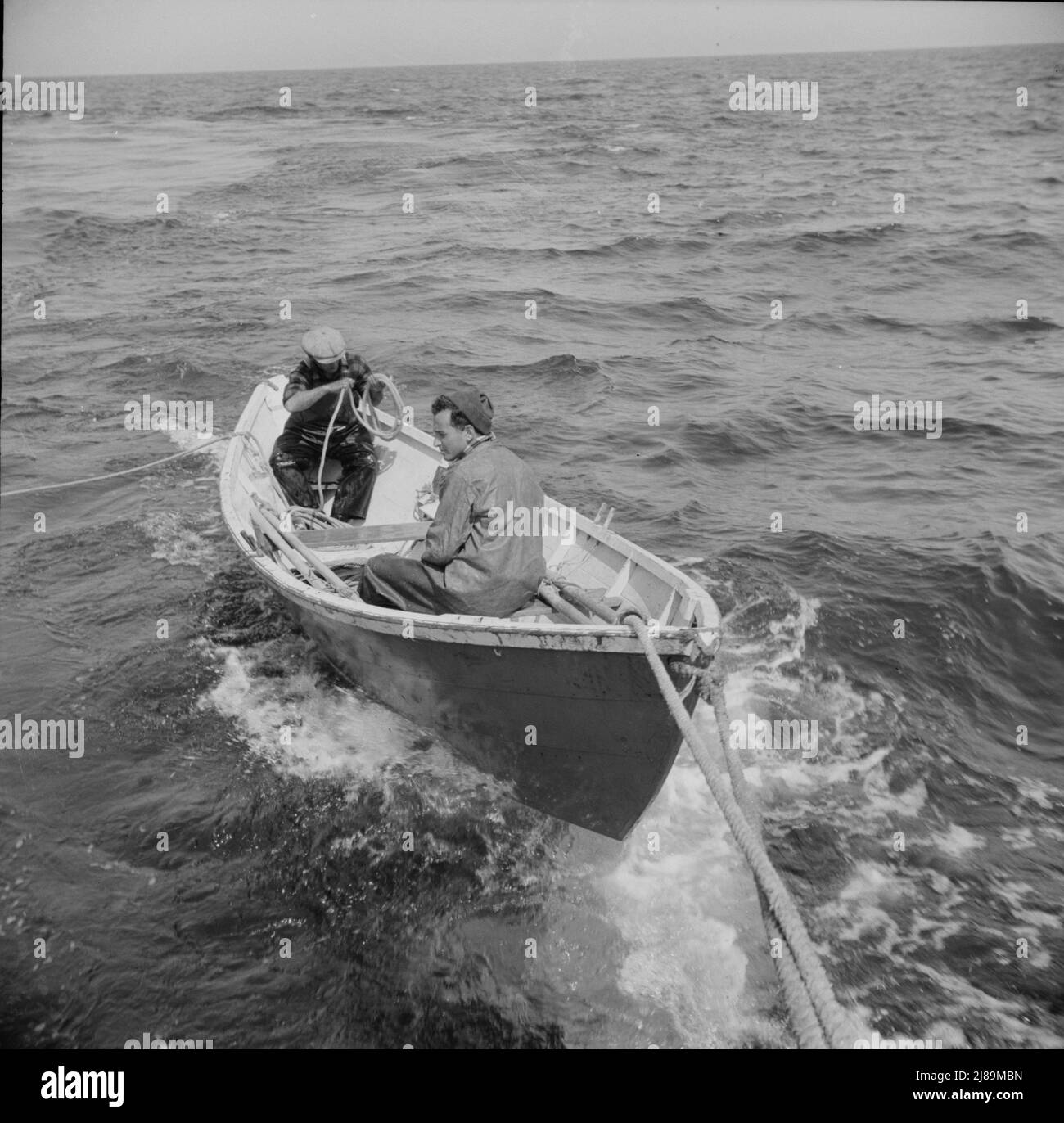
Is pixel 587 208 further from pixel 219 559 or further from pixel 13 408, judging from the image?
pixel 219 559

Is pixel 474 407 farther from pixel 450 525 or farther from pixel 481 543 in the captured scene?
pixel 481 543

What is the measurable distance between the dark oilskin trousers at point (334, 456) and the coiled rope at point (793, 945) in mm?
5514

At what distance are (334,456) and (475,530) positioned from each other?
3.89 metres

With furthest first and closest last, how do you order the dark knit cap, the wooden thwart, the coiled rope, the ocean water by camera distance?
1. the wooden thwart
2. the dark knit cap
3. the ocean water
4. the coiled rope

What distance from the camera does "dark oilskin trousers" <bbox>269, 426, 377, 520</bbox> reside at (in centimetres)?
927

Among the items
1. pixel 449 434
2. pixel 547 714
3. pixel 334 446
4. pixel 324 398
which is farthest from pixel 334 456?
pixel 547 714

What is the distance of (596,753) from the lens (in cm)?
595

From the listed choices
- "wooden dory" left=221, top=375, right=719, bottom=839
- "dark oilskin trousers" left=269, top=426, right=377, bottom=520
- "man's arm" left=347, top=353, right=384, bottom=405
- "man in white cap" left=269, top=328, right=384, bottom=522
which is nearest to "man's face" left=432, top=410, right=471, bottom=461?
"wooden dory" left=221, top=375, right=719, bottom=839

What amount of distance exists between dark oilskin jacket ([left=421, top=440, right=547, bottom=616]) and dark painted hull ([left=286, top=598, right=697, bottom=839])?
384 mm

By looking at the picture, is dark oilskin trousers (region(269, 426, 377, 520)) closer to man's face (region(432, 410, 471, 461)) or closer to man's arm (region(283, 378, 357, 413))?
man's arm (region(283, 378, 357, 413))

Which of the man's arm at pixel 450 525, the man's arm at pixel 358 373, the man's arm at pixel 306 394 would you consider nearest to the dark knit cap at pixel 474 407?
the man's arm at pixel 450 525

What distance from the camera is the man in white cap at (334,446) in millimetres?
8969

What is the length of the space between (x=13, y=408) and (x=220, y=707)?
9.30 m

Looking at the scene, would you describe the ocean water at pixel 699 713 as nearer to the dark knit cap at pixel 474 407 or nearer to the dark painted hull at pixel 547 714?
the dark painted hull at pixel 547 714
